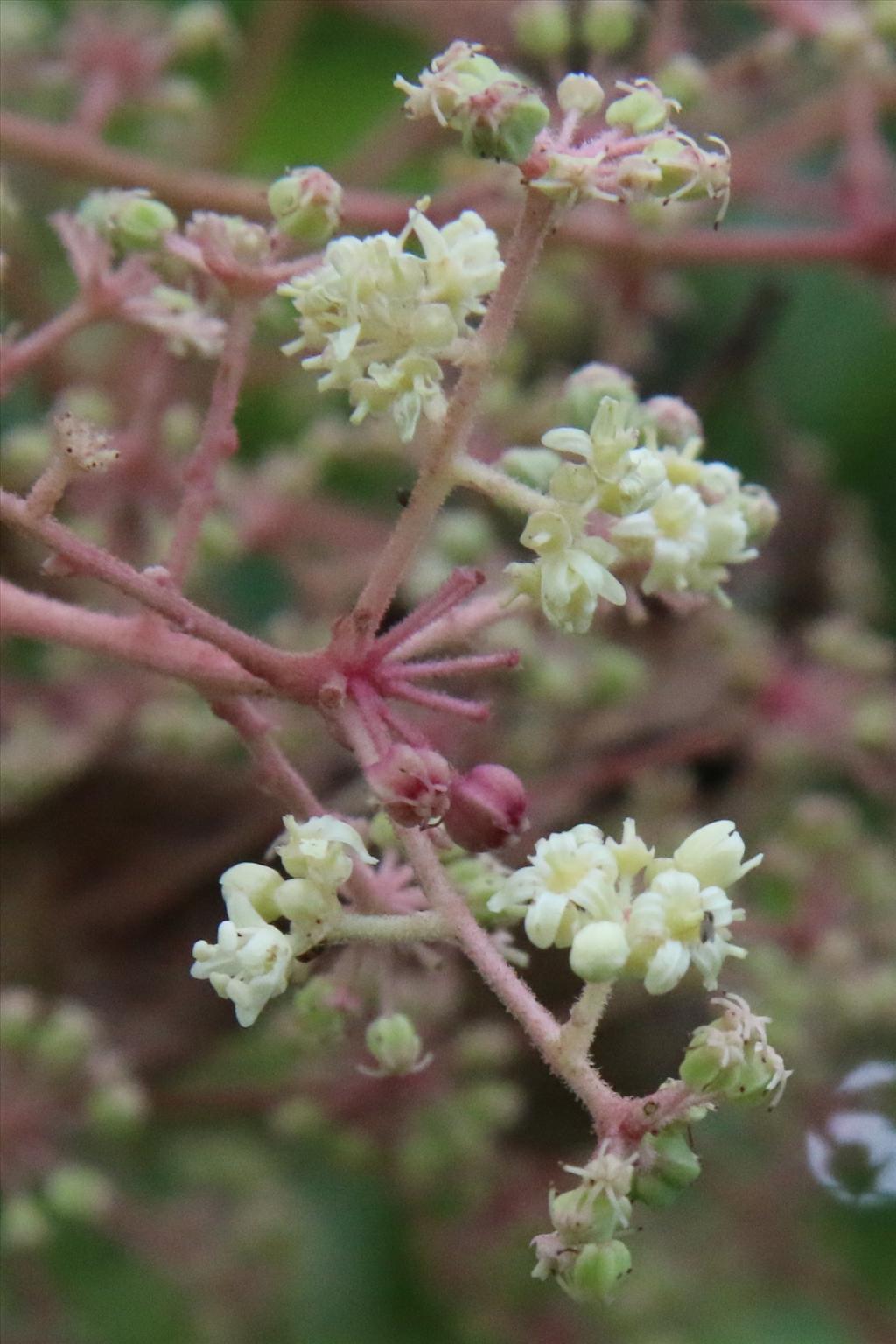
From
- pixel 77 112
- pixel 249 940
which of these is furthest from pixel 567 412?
pixel 77 112

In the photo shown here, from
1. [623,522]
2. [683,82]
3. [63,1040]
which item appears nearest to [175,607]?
[623,522]

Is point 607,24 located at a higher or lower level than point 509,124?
higher

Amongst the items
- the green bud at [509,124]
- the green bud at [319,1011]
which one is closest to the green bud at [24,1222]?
the green bud at [319,1011]

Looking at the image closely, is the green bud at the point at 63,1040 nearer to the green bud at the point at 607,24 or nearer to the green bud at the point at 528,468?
the green bud at the point at 528,468

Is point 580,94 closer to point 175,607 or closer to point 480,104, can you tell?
point 480,104

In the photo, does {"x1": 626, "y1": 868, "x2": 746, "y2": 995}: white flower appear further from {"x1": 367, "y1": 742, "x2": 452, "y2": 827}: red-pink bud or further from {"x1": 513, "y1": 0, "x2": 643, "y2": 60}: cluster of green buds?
{"x1": 513, "y1": 0, "x2": 643, "y2": 60}: cluster of green buds

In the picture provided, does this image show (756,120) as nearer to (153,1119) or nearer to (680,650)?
(680,650)
